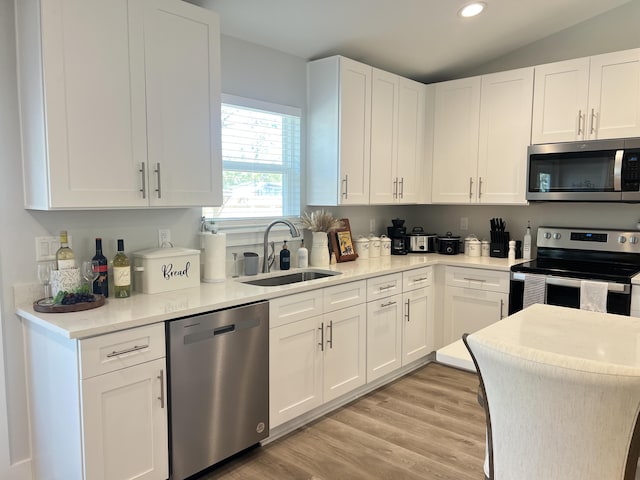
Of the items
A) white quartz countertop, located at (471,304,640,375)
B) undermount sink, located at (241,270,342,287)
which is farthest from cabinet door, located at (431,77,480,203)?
white quartz countertop, located at (471,304,640,375)

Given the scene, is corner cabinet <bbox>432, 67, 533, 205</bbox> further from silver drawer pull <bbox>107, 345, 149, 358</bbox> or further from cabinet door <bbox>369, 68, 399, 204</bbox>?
silver drawer pull <bbox>107, 345, 149, 358</bbox>

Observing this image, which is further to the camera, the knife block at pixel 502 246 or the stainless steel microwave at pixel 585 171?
the knife block at pixel 502 246

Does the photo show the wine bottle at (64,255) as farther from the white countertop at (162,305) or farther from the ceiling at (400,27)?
the ceiling at (400,27)

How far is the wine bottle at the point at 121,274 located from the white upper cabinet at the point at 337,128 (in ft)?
5.25

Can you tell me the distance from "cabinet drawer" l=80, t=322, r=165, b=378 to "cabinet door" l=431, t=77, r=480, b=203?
290 cm

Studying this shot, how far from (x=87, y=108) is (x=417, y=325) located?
9.00ft

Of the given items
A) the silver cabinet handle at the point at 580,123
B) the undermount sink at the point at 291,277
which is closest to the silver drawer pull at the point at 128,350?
the undermount sink at the point at 291,277

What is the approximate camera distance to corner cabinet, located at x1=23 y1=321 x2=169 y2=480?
1841mm

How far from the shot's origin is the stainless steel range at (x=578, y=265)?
304cm

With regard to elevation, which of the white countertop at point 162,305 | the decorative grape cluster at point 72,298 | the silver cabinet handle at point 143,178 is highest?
the silver cabinet handle at point 143,178

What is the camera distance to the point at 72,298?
2082 millimetres

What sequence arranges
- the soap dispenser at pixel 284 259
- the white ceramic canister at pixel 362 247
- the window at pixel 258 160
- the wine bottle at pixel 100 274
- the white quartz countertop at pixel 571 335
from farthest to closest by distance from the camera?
the white ceramic canister at pixel 362 247, the soap dispenser at pixel 284 259, the window at pixel 258 160, the wine bottle at pixel 100 274, the white quartz countertop at pixel 571 335

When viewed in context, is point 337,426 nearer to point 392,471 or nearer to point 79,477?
point 392,471

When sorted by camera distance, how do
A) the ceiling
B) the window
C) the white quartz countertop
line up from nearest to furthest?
the white quartz countertop < the ceiling < the window
